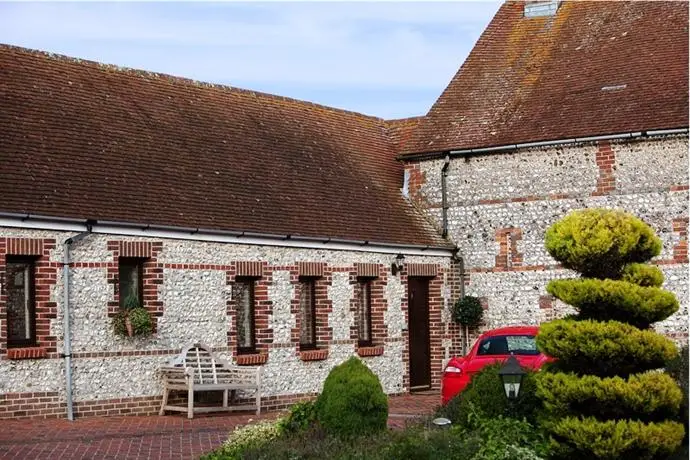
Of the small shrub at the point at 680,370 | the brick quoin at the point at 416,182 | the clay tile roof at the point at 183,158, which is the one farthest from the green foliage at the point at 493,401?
the brick quoin at the point at 416,182

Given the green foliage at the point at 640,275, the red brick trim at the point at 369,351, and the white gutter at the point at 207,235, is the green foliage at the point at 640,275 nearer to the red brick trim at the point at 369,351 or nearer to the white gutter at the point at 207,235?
the white gutter at the point at 207,235

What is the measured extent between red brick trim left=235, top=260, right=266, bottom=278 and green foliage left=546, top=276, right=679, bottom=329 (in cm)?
1057

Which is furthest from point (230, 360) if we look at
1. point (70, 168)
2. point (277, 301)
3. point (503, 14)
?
point (503, 14)

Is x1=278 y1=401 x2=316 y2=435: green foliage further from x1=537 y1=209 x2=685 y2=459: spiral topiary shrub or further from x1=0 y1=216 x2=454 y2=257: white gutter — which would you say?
x1=0 y1=216 x2=454 y2=257: white gutter

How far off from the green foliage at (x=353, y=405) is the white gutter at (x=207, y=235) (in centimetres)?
732

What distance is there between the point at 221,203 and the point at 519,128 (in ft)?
25.8

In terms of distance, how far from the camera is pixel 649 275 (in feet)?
45.6

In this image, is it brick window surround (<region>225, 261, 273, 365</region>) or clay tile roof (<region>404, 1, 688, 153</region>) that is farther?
clay tile roof (<region>404, 1, 688, 153</region>)

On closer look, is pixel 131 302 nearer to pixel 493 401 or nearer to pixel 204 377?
pixel 204 377

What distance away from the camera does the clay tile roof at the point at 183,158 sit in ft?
70.6

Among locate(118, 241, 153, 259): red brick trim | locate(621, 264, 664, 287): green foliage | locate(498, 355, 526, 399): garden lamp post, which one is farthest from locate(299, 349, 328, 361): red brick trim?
locate(621, 264, 664, 287): green foliage

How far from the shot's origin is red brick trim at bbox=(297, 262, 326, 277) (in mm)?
24969

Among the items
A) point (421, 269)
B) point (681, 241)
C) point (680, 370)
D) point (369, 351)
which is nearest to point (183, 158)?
point (369, 351)

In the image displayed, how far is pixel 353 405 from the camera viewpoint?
14469 mm
